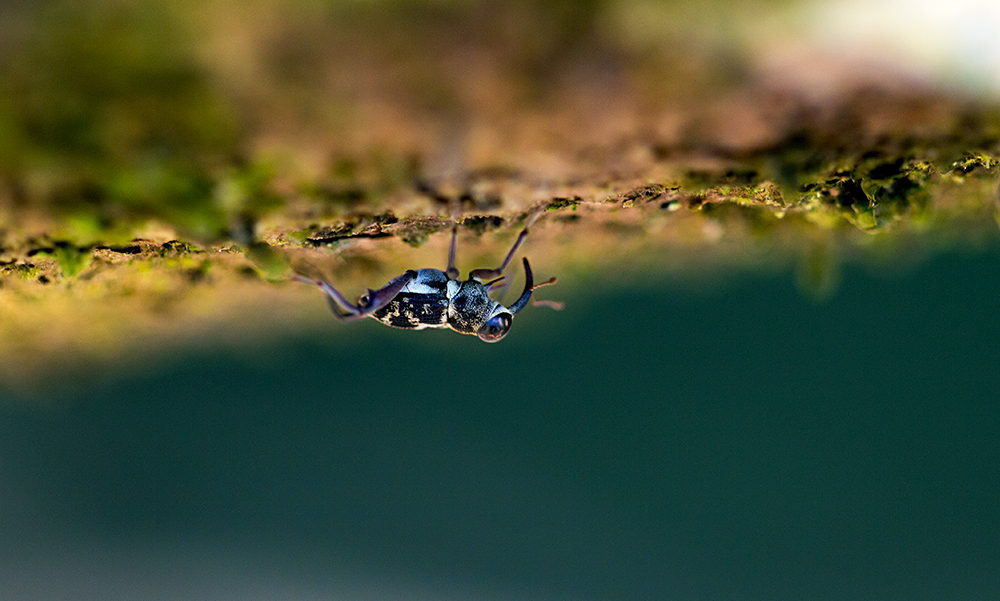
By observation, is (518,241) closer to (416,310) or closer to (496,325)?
(496,325)

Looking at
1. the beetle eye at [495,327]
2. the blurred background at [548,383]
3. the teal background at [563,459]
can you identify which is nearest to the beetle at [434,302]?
the beetle eye at [495,327]

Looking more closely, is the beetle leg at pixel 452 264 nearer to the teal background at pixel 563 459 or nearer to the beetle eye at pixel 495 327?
the beetle eye at pixel 495 327

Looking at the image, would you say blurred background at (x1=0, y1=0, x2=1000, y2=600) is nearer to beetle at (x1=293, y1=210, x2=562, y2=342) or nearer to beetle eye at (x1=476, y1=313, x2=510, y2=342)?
beetle at (x1=293, y1=210, x2=562, y2=342)

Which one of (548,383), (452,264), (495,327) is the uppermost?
(548,383)

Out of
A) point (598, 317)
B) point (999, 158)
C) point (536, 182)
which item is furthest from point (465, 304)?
point (598, 317)

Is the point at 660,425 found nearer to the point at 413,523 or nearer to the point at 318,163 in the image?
the point at 413,523

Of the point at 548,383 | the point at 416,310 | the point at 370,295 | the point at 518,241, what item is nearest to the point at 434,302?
the point at 416,310
